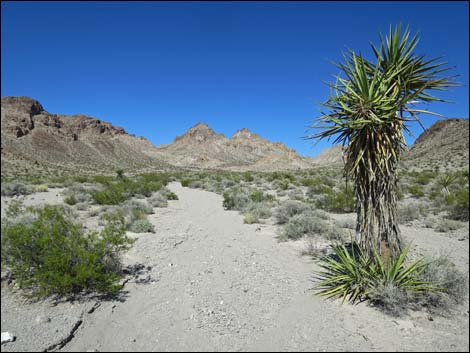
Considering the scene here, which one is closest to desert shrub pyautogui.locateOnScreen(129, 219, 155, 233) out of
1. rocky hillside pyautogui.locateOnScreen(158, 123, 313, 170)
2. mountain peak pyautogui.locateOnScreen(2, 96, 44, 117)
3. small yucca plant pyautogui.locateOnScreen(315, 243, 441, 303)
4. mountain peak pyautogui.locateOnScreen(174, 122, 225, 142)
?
small yucca plant pyautogui.locateOnScreen(315, 243, 441, 303)

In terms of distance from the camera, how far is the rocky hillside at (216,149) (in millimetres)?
110938

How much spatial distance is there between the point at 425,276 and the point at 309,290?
190 centimetres

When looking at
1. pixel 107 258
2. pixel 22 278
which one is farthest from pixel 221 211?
pixel 22 278

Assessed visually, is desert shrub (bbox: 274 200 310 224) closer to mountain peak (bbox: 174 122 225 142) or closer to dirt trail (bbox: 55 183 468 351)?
dirt trail (bbox: 55 183 468 351)

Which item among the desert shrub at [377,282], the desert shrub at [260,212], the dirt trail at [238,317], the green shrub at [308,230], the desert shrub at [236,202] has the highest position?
the desert shrub at [236,202]

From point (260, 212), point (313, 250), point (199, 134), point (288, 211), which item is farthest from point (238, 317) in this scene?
point (199, 134)

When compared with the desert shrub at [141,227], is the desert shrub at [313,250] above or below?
below

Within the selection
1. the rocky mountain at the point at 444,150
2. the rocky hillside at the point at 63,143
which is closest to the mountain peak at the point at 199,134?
the rocky hillside at the point at 63,143

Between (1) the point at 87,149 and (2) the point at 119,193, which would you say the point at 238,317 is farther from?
(1) the point at 87,149

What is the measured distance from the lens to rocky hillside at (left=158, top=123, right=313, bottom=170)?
364 ft

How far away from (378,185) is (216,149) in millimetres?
133013

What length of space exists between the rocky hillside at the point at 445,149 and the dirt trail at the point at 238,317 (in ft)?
139

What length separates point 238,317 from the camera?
4355 millimetres

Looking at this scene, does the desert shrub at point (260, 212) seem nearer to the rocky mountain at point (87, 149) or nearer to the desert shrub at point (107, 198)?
the desert shrub at point (107, 198)
